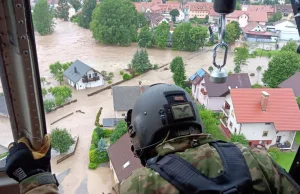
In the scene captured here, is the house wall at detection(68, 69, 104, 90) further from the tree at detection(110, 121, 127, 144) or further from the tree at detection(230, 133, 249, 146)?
the tree at detection(230, 133, 249, 146)

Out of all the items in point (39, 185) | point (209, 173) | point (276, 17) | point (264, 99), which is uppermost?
point (209, 173)

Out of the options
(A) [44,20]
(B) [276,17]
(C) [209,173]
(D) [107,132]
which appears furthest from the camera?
(B) [276,17]

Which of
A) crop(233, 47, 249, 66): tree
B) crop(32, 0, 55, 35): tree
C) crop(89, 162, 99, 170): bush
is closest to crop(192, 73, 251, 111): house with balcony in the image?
crop(233, 47, 249, 66): tree

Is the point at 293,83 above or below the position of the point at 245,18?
below

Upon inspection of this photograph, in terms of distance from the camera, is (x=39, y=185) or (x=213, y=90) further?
(x=213, y=90)

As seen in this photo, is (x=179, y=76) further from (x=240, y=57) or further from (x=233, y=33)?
(x=233, y=33)

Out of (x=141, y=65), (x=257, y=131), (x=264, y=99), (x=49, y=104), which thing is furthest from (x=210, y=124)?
(x=141, y=65)

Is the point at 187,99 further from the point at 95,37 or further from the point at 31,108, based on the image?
the point at 95,37
